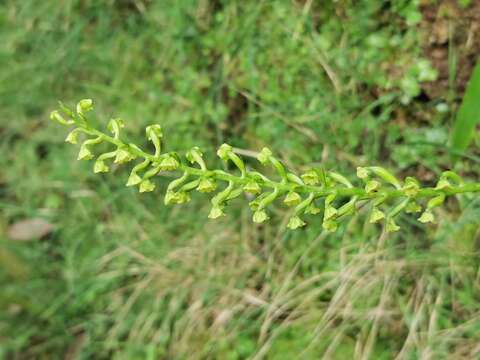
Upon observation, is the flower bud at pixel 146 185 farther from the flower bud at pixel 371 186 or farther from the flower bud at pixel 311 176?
the flower bud at pixel 371 186

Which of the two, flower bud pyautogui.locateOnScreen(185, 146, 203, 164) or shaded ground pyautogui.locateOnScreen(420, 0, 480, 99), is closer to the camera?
flower bud pyautogui.locateOnScreen(185, 146, 203, 164)

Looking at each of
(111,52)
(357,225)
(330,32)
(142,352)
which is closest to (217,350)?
(142,352)

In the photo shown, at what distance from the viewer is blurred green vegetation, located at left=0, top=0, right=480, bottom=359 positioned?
9.86ft

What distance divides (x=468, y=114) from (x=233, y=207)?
4.76 ft

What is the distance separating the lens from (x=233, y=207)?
3600mm

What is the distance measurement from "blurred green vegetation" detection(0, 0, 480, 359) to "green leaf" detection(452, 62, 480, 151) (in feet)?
→ 0.34

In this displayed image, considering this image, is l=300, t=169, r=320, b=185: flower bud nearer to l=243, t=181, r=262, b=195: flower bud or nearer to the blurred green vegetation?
l=243, t=181, r=262, b=195: flower bud

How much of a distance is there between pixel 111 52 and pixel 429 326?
2.75 meters

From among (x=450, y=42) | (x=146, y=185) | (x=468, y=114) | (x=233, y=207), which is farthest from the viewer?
(x=233, y=207)

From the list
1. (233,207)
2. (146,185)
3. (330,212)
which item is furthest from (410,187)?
(233,207)

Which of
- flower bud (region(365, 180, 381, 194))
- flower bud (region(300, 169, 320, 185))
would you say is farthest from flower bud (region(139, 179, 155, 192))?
flower bud (region(365, 180, 381, 194))

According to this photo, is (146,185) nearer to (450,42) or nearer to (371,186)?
(371,186)

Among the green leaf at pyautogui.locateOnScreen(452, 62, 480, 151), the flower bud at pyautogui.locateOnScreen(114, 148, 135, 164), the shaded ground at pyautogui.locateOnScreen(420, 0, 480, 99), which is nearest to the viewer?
the flower bud at pyautogui.locateOnScreen(114, 148, 135, 164)

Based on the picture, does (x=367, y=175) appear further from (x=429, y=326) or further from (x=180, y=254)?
(x=180, y=254)
